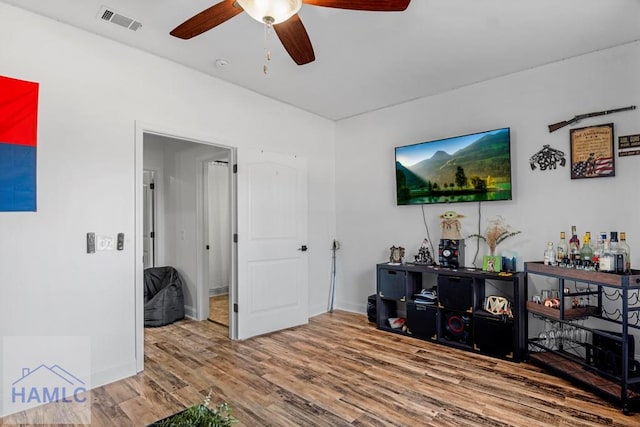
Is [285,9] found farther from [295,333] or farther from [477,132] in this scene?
[295,333]

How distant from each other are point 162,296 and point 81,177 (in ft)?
7.01

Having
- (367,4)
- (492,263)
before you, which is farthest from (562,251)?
(367,4)

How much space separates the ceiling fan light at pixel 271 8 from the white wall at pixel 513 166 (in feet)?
9.40

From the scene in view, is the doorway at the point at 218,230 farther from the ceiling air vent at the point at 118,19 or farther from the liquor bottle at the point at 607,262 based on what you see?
the liquor bottle at the point at 607,262

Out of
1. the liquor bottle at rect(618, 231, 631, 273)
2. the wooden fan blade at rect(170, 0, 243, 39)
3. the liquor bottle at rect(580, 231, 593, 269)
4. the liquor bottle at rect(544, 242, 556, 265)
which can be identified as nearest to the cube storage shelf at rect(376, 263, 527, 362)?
the liquor bottle at rect(544, 242, 556, 265)

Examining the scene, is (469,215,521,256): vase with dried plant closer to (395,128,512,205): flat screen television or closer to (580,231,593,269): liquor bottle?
(395,128,512,205): flat screen television

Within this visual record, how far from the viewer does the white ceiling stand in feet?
8.16

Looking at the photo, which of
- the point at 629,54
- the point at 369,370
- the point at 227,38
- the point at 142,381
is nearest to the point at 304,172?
the point at 227,38

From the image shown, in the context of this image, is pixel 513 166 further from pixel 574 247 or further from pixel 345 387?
pixel 345 387

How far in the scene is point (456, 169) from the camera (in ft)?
12.8

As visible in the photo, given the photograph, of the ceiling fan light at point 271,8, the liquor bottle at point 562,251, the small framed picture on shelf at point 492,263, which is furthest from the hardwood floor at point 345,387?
the ceiling fan light at point 271,8

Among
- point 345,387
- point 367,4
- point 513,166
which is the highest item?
point 367,4

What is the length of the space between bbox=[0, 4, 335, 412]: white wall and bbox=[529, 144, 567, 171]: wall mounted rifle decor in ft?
11.4

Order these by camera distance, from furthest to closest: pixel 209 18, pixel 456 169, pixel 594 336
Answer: pixel 456 169 < pixel 594 336 < pixel 209 18
